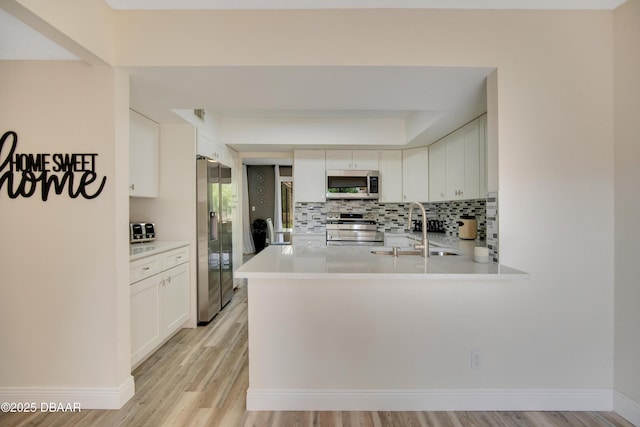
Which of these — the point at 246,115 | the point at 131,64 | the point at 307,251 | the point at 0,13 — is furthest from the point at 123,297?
the point at 246,115

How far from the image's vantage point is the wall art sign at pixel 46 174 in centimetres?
182

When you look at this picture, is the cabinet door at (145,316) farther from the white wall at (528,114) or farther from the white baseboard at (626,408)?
the white baseboard at (626,408)

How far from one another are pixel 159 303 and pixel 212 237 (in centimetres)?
92

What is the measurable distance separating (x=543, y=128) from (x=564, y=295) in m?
1.04

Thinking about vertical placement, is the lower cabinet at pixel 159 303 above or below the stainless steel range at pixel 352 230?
below

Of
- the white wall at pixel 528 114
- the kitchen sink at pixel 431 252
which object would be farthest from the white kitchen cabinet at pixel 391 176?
the white wall at pixel 528 114

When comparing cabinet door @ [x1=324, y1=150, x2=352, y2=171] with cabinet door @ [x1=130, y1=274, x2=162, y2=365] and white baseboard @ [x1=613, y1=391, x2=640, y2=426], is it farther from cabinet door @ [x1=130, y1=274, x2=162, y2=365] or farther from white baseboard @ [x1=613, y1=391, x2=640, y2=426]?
white baseboard @ [x1=613, y1=391, x2=640, y2=426]

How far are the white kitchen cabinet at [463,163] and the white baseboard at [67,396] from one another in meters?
3.24

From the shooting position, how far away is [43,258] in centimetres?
184

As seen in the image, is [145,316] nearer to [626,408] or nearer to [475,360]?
[475,360]

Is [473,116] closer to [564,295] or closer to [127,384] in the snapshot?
[564,295]

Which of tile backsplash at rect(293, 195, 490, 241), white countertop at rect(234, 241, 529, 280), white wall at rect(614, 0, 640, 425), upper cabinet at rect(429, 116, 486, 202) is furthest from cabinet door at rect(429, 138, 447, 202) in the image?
white wall at rect(614, 0, 640, 425)

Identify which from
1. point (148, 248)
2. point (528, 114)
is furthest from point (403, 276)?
point (148, 248)

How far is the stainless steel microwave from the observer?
4234 millimetres
